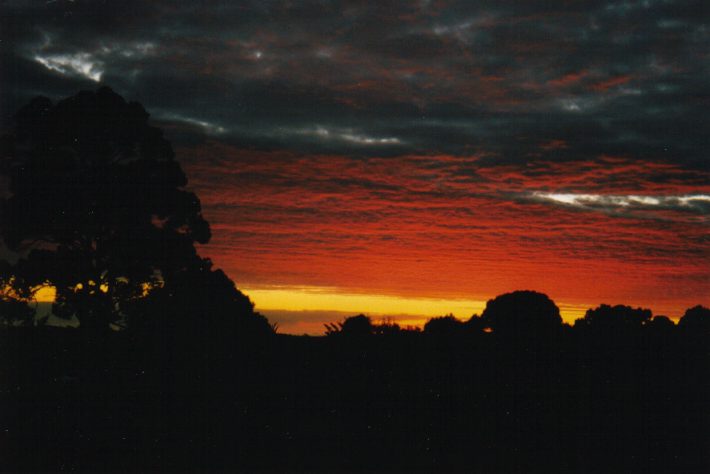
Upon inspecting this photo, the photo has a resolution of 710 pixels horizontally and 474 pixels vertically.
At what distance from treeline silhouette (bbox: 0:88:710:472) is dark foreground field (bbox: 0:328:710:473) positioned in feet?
0.18

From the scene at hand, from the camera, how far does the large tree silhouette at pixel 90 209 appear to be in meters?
29.5

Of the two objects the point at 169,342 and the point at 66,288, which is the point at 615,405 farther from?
the point at 66,288

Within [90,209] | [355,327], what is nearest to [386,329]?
[355,327]

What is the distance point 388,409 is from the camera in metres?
17.3

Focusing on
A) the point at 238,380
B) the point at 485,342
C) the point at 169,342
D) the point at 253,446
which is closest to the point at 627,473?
the point at 485,342

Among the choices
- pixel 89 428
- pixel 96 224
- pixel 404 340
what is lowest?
pixel 89 428

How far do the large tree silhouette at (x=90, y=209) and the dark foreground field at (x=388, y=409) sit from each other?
7595 mm

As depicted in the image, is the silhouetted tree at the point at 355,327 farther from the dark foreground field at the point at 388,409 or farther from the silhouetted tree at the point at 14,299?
the silhouetted tree at the point at 14,299

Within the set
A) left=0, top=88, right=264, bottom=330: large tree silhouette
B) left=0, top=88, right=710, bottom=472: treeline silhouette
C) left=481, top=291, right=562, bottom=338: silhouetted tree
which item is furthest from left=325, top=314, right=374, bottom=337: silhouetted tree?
left=481, top=291, right=562, bottom=338: silhouetted tree

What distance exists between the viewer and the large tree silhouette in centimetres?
2953

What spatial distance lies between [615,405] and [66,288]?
851 inches

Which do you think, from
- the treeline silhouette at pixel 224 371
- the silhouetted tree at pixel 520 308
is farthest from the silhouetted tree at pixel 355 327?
the silhouetted tree at pixel 520 308

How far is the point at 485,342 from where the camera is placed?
1947cm

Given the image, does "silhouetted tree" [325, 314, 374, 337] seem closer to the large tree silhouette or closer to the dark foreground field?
the dark foreground field
